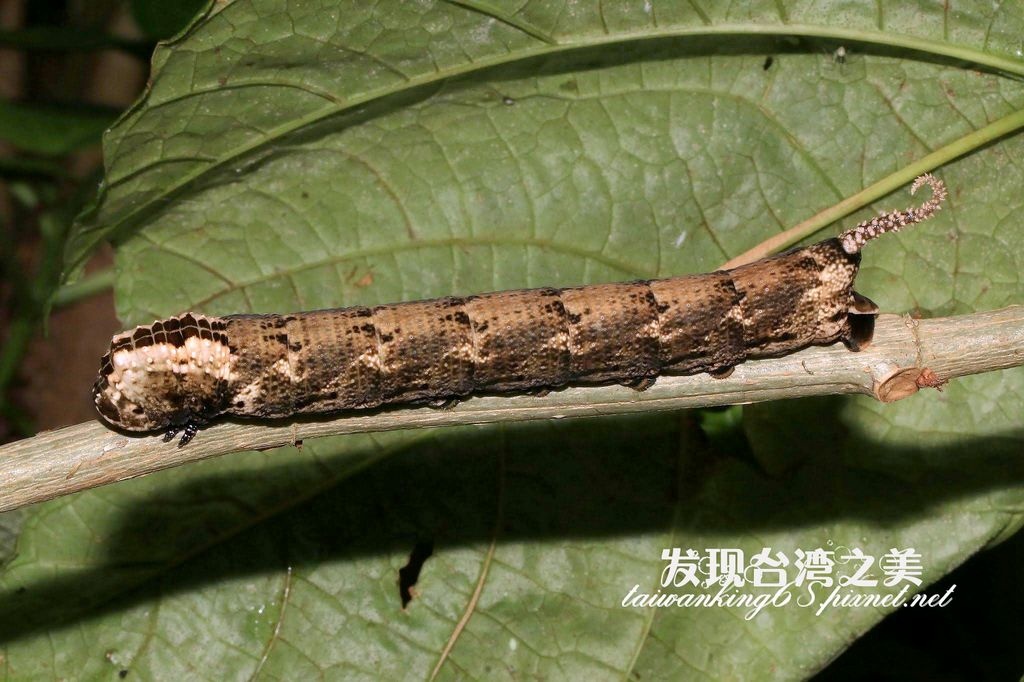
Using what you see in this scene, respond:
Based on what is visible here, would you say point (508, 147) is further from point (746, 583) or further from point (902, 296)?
point (746, 583)

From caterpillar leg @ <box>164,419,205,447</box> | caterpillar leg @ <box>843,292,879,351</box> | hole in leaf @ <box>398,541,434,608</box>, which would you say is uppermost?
caterpillar leg @ <box>843,292,879,351</box>

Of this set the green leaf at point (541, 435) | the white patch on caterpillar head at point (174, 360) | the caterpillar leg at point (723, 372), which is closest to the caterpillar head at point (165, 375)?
the white patch on caterpillar head at point (174, 360)

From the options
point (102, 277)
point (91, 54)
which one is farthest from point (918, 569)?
point (91, 54)

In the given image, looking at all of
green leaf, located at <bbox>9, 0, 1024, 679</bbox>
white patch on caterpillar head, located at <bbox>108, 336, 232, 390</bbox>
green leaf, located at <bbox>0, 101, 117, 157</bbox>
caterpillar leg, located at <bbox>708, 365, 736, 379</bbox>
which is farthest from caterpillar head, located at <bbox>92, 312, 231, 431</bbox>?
green leaf, located at <bbox>0, 101, 117, 157</bbox>

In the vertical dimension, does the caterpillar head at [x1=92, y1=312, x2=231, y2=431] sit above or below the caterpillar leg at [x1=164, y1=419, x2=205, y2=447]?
above

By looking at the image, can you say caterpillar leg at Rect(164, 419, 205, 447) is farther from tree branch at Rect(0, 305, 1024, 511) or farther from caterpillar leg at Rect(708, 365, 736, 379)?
caterpillar leg at Rect(708, 365, 736, 379)

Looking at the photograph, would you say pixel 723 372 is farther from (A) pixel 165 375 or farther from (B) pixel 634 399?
(A) pixel 165 375

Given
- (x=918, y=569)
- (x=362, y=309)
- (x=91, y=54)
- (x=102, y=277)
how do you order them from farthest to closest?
(x=91, y=54)
(x=102, y=277)
(x=918, y=569)
(x=362, y=309)
